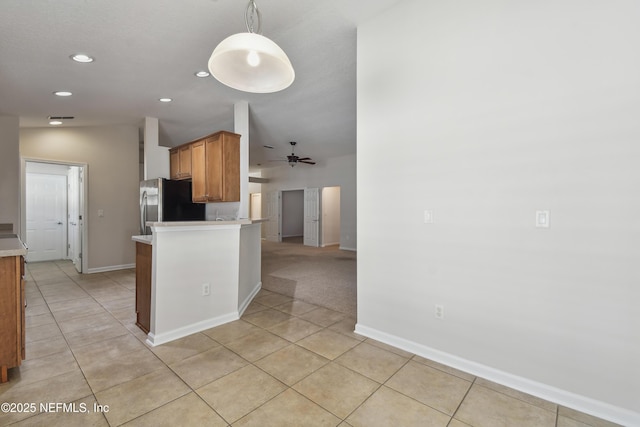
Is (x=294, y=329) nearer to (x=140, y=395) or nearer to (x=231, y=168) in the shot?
(x=140, y=395)

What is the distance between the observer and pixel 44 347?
8.29ft

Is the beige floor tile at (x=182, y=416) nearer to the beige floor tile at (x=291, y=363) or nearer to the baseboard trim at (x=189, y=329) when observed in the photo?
the beige floor tile at (x=291, y=363)

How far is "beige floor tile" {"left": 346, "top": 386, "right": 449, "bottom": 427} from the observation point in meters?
1.63

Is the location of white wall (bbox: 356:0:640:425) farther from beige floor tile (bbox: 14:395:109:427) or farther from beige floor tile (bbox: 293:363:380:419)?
beige floor tile (bbox: 14:395:109:427)

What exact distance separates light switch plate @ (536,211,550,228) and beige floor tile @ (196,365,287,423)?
6.39ft

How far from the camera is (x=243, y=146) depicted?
14.7 ft

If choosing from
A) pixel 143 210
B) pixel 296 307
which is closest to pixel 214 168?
pixel 143 210

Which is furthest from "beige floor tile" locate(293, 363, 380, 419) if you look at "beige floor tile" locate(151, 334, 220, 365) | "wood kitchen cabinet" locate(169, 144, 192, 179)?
"wood kitchen cabinet" locate(169, 144, 192, 179)

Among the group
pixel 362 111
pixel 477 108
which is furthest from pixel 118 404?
pixel 477 108

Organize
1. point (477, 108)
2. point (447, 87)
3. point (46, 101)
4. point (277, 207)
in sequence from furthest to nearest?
point (277, 207) → point (46, 101) → point (447, 87) → point (477, 108)

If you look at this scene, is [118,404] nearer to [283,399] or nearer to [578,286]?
[283,399]

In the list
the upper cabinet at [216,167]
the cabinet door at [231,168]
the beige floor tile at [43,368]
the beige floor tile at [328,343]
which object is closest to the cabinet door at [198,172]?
the upper cabinet at [216,167]

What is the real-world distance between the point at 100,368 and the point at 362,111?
2.97 meters

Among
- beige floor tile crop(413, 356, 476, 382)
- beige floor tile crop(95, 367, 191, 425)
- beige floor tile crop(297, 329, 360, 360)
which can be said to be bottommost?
beige floor tile crop(95, 367, 191, 425)
